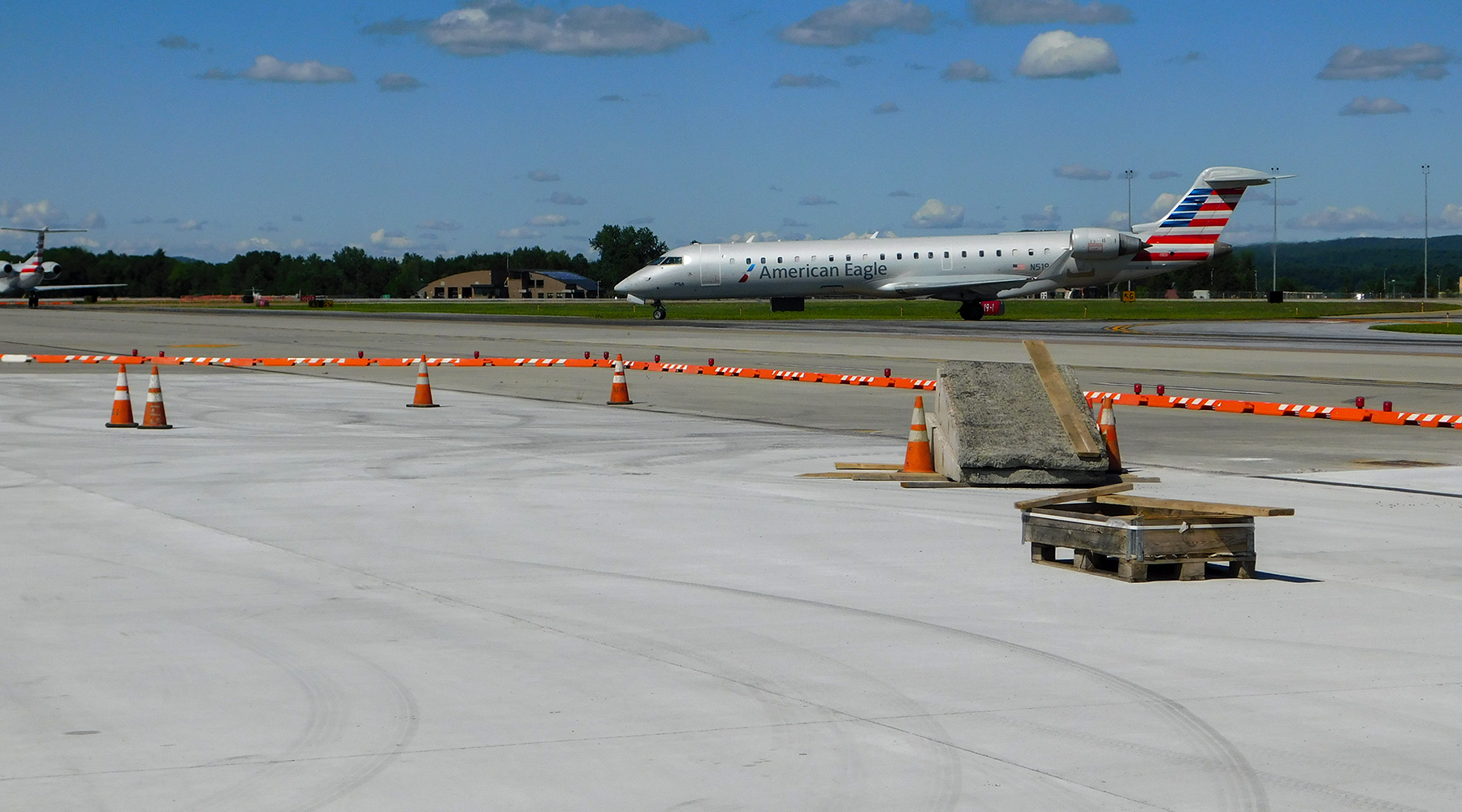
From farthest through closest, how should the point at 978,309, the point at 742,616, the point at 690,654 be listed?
the point at 978,309, the point at 742,616, the point at 690,654

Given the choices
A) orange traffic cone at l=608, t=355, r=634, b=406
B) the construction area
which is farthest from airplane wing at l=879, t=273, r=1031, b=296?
the construction area

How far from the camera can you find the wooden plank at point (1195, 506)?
403 inches

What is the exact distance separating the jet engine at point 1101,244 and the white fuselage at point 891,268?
1.03 ft

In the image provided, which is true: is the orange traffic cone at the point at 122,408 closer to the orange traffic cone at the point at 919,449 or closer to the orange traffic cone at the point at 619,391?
the orange traffic cone at the point at 619,391

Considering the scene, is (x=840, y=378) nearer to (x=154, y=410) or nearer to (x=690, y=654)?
(x=154, y=410)

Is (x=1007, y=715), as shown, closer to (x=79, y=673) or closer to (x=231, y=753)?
(x=231, y=753)

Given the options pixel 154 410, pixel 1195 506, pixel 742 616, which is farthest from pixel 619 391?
pixel 742 616

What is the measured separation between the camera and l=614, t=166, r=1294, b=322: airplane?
206ft

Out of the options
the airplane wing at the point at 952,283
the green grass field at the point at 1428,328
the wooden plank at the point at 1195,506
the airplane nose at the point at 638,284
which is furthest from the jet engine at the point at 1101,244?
the wooden plank at the point at 1195,506

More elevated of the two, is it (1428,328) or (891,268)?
(891,268)

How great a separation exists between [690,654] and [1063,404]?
28.5 feet

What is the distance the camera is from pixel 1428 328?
171 feet

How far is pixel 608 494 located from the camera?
14.0 metres

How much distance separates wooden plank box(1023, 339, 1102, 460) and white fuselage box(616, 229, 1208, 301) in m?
46.9
